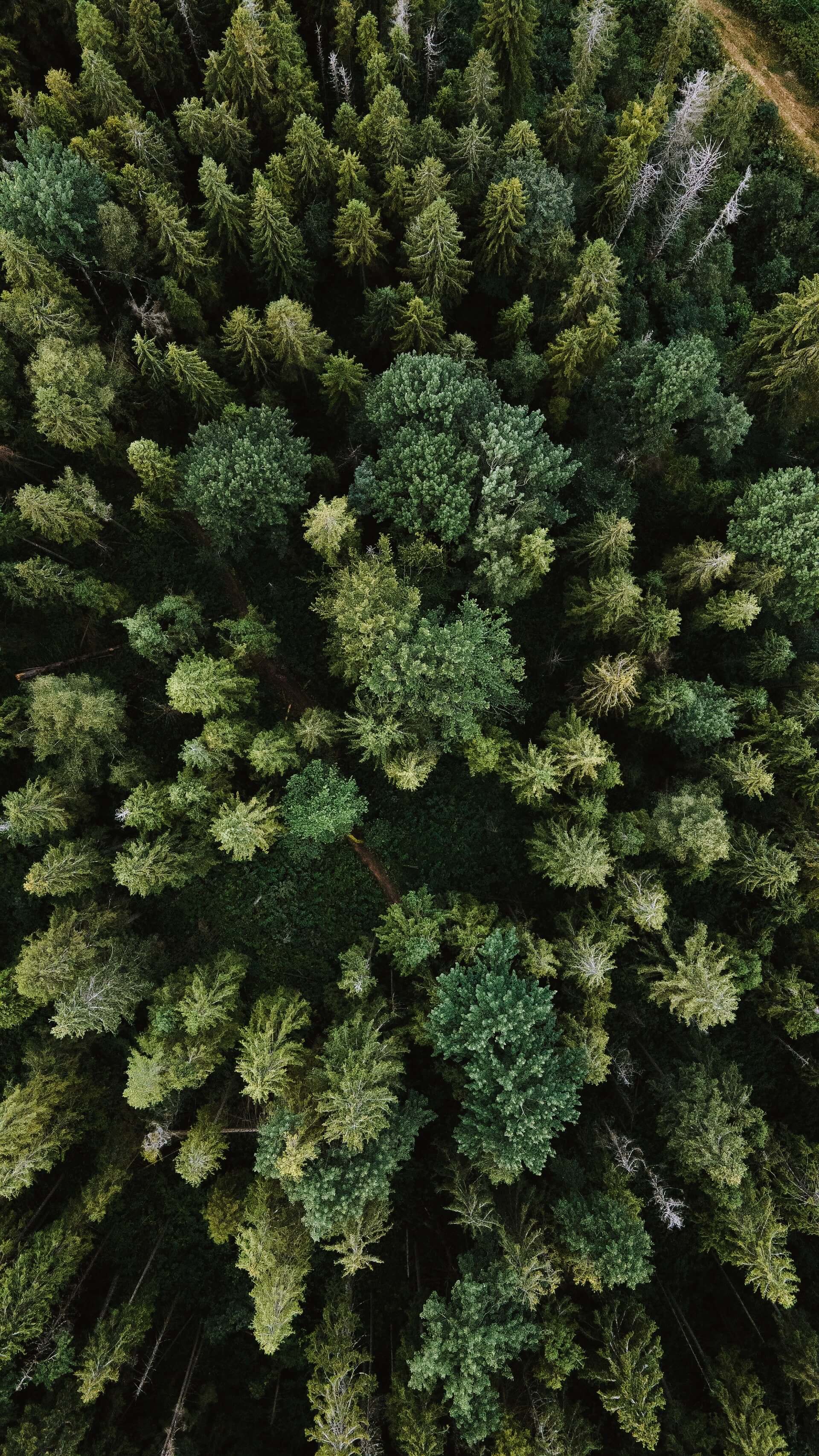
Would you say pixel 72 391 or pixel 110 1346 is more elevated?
pixel 72 391

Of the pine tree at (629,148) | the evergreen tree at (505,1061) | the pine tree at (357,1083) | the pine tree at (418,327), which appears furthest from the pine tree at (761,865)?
the pine tree at (629,148)

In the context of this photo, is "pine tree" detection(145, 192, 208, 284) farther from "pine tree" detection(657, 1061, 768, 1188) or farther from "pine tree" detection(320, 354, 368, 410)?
"pine tree" detection(657, 1061, 768, 1188)

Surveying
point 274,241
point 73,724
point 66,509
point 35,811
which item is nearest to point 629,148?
point 274,241

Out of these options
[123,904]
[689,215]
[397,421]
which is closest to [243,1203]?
[123,904]

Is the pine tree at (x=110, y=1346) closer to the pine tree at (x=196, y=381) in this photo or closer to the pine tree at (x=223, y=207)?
the pine tree at (x=196, y=381)

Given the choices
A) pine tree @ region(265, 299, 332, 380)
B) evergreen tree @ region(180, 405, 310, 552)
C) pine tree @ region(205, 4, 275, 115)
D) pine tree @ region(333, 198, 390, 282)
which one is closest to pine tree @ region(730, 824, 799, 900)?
evergreen tree @ region(180, 405, 310, 552)

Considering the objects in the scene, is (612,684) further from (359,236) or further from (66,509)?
(66,509)

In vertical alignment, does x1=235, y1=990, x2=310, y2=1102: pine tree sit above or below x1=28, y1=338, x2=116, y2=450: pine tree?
below
